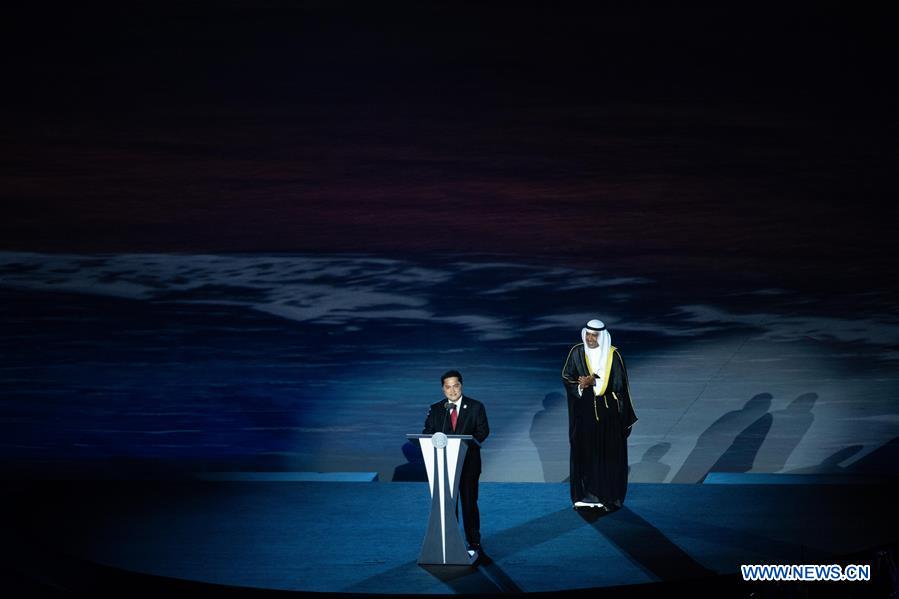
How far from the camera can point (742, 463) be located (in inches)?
418

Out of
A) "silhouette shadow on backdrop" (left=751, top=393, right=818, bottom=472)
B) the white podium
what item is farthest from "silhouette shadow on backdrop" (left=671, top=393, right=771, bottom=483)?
the white podium

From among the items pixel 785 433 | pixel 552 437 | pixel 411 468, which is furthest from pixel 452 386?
pixel 785 433

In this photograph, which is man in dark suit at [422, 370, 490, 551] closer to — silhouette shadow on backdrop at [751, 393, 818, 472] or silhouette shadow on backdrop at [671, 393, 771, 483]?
silhouette shadow on backdrop at [671, 393, 771, 483]

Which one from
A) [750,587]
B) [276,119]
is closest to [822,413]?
[750,587]

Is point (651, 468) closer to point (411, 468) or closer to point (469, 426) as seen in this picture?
point (411, 468)

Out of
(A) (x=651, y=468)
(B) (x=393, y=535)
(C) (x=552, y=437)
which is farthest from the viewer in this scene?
(C) (x=552, y=437)

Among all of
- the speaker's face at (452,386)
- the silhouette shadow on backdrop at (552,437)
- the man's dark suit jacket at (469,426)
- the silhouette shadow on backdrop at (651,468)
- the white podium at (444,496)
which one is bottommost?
the white podium at (444,496)

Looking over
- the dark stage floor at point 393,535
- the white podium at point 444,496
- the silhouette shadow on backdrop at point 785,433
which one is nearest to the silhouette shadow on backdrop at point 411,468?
the dark stage floor at point 393,535

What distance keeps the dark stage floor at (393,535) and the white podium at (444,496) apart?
0.11 meters

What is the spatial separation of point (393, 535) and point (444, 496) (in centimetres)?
105

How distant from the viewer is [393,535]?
27.4 feet

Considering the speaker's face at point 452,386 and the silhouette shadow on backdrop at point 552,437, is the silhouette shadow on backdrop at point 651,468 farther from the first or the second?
the speaker's face at point 452,386

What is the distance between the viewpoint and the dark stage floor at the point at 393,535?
7367mm

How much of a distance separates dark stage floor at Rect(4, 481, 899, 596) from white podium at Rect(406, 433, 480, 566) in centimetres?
11
